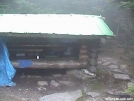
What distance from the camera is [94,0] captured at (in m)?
14.6

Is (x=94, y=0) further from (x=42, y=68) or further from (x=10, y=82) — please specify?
(x=10, y=82)

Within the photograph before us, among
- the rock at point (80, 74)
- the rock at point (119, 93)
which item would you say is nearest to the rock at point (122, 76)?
the rock at point (80, 74)

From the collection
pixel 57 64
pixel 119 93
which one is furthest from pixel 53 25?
pixel 119 93

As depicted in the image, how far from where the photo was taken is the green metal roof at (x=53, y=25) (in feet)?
26.2


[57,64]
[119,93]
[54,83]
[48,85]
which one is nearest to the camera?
[119,93]

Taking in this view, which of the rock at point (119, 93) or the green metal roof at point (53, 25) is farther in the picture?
the green metal roof at point (53, 25)

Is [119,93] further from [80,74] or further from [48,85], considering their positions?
[48,85]

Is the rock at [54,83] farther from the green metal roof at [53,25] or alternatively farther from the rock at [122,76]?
the rock at [122,76]

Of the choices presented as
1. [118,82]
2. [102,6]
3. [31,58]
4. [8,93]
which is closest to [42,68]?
[31,58]

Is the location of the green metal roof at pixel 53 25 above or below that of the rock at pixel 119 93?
above

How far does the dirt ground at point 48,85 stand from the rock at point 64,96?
335mm

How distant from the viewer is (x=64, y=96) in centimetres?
715

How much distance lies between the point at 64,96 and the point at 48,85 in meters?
1.35

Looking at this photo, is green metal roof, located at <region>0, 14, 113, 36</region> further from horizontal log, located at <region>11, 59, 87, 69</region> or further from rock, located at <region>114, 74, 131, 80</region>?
rock, located at <region>114, 74, 131, 80</region>
